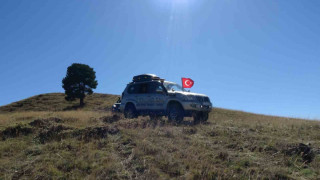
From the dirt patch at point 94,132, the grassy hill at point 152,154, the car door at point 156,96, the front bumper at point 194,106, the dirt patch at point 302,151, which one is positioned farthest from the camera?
the car door at point 156,96

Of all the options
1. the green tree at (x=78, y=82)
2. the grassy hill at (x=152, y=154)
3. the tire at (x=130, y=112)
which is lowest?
the grassy hill at (x=152, y=154)

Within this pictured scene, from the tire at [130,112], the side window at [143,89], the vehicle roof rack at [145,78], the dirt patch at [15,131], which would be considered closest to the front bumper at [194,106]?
the vehicle roof rack at [145,78]

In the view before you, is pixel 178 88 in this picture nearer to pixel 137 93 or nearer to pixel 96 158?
pixel 137 93

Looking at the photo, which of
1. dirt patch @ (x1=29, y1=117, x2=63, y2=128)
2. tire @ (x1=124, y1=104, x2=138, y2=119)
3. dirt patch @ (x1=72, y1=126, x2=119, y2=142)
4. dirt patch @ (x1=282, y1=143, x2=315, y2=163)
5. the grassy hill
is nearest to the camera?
the grassy hill

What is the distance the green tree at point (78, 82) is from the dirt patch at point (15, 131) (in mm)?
29183

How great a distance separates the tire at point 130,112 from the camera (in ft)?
40.3

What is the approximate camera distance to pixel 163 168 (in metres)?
4.98

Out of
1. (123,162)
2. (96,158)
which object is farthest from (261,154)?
(96,158)

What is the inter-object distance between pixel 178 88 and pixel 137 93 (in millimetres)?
2206

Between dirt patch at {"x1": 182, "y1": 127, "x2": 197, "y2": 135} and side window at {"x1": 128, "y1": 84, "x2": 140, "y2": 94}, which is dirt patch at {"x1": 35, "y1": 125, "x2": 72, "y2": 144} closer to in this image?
dirt patch at {"x1": 182, "y1": 127, "x2": 197, "y2": 135}

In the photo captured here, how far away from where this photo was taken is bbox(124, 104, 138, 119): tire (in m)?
12.3

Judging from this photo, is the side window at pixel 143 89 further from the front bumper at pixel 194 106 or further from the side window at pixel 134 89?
the front bumper at pixel 194 106

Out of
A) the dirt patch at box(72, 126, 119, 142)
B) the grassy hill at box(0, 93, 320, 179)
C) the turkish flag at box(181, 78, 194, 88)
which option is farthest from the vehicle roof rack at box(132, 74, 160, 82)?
the dirt patch at box(72, 126, 119, 142)

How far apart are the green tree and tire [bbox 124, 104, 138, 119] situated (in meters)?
25.8
